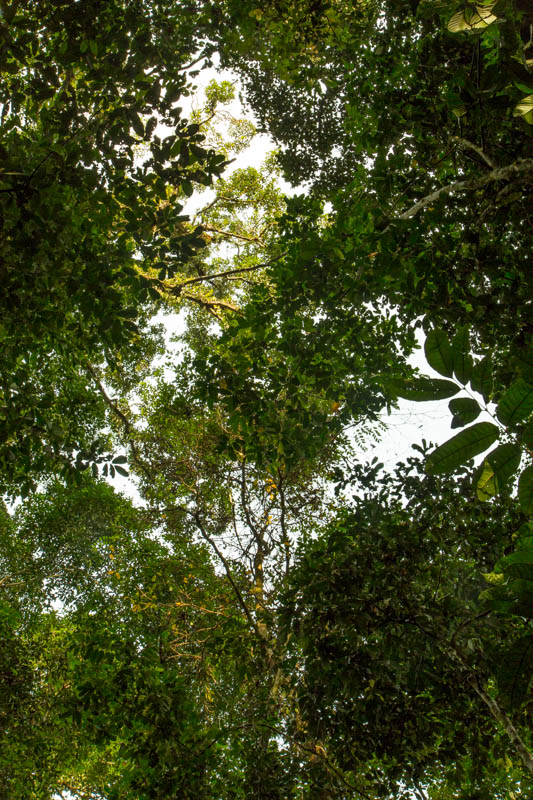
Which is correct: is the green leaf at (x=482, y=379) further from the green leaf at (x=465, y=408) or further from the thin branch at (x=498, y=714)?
the thin branch at (x=498, y=714)

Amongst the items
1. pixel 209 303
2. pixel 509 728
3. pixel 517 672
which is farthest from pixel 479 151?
pixel 209 303

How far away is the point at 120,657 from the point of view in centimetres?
439

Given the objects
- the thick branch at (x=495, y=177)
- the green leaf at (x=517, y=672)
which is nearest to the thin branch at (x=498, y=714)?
the green leaf at (x=517, y=672)

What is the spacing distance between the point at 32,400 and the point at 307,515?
17.3ft

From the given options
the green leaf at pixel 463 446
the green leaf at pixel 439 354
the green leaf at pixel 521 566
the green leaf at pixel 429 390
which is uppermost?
the green leaf at pixel 439 354

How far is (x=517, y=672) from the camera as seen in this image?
840 mm

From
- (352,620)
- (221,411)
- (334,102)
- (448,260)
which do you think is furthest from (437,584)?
(334,102)

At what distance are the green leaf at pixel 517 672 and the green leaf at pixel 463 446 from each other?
0.34 m

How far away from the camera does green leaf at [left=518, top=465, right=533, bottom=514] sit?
3.14 ft

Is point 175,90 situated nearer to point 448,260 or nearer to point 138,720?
point 448,260

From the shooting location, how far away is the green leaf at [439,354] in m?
1.02

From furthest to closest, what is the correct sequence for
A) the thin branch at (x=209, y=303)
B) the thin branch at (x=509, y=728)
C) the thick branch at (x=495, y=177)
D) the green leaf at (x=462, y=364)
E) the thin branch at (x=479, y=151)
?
the thin branch at (x=209, y=303) → the thin branch at (x=509, y=728) → the thin branch at (x=479, y=151) → the thick branch at (x=495, y=177) → the green leaf at (x=462, y=364)

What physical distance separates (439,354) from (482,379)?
0.10 m

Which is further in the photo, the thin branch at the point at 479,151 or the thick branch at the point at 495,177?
the thin branch at the point at 479,151
